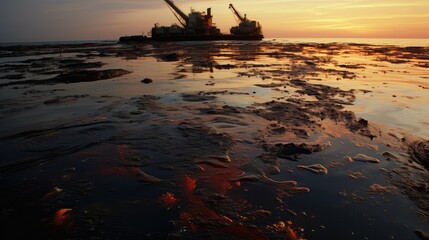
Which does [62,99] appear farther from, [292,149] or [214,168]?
[292,149]

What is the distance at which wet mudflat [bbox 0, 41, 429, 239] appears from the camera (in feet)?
11.2

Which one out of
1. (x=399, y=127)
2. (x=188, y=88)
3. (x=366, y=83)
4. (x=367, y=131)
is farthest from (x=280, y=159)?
(x=366, y=83)

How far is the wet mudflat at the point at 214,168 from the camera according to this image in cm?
343

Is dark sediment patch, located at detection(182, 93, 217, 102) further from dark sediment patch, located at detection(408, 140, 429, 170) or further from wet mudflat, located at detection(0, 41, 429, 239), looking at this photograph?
dark sediment patch, located at detection(408, 140, 429, 170)

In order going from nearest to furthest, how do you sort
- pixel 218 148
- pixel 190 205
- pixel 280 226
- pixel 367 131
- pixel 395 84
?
pixel 280 226
pixel 190 205
pixel 218 148
pixel 367 131
pixel 395 84

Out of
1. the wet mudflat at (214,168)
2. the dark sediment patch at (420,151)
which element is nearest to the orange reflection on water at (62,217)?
the wet mudflat at (214,168)

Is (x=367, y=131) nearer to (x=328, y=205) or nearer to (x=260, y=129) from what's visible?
(x=260, y=129)

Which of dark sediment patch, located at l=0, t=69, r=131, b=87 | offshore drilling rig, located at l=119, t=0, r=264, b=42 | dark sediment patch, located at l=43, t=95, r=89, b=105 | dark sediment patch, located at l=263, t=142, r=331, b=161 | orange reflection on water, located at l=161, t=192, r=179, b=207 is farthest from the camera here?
offshore drilling rig, located at l=119, t=0, r=264, b=42

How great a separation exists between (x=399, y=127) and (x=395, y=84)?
8516 millimetres

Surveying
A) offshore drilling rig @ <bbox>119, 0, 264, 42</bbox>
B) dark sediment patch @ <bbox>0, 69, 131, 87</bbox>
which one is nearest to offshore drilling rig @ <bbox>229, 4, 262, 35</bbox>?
offshore drilling rig @ <bbox>119, 0, 264, 42</bbox>

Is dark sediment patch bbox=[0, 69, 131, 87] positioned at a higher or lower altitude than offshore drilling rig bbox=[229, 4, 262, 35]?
lower

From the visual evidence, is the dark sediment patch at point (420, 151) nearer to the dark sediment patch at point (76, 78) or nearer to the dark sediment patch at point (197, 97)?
the dark sediment patch at point (197, 97)

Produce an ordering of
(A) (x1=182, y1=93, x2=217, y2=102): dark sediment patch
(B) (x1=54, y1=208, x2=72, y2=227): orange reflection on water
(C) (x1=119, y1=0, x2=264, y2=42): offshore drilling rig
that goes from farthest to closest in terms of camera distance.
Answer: (C) (x1=119, y1=0, x2=264, y2=42): offshore drilling rig
(A) (x1=182, y1=93, x2=217, y2=102): dark sediment patch
(B) (x1=54, y1=208, x2=72, y2=227): orange reflection on water

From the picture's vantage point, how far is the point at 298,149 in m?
5.81
